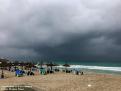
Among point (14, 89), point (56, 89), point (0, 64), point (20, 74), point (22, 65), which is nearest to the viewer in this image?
point (14, 89)

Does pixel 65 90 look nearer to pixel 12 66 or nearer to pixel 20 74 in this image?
pixel 20 74

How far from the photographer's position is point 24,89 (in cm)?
1806

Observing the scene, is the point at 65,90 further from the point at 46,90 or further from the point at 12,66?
the point at 12,66

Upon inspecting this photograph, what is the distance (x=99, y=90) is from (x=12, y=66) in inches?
2408

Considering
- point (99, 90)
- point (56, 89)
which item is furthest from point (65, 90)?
point (99, 90)

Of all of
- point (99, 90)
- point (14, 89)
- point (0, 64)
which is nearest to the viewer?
point (14, 89)

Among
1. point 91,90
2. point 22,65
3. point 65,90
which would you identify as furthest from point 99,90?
point 22,65

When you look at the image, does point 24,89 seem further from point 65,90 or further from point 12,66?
point 12,66

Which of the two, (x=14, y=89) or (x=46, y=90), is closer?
(x=14, y=89)

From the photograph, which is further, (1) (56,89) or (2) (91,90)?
(1) (56,89)

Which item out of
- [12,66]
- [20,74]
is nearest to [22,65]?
[12,66]

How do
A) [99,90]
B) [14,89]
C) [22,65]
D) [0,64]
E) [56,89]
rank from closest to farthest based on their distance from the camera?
[14,89], [99,90], [56,89], [0,64], [22,65]

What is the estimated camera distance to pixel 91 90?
78.1 feet

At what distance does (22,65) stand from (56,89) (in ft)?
181
